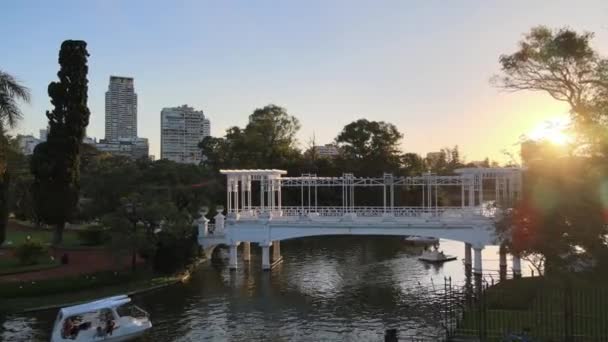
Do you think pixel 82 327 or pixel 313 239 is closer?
pixel 82 327

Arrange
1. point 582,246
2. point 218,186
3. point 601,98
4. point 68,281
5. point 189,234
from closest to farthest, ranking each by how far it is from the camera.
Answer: point 582,246 → point 601,98 → point 68,281 → point 189,234 → point 218,186

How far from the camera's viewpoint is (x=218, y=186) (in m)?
61.9

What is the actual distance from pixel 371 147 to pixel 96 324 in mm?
61404

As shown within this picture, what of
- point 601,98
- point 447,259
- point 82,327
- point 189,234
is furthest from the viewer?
point 447,259

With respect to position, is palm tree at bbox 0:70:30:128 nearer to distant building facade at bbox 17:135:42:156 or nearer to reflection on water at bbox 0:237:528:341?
reflection on water at bbox 0:237:528:341

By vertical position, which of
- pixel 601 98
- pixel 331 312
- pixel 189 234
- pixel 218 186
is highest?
pixel 601 98

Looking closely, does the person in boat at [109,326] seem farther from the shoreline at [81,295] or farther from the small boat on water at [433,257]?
the small boat on water at [433,257]

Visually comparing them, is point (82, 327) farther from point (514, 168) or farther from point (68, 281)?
point (514, 168)

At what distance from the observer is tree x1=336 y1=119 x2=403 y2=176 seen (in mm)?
82562

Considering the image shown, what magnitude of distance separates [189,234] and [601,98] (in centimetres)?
2809

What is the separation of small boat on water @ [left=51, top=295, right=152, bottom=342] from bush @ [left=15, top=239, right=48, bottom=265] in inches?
496

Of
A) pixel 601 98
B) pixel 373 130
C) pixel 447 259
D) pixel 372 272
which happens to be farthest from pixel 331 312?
pixel 373 130

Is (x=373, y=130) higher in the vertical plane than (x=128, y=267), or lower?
higher

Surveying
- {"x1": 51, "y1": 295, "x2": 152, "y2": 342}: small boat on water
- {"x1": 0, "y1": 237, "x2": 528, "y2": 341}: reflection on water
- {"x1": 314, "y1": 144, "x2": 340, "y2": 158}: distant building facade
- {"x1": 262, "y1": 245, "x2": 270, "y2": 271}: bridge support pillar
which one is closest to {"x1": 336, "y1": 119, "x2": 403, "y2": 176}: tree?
{"x1": 314, "y1": 144, "x2": 340, "y2": 158}: distant building facade
